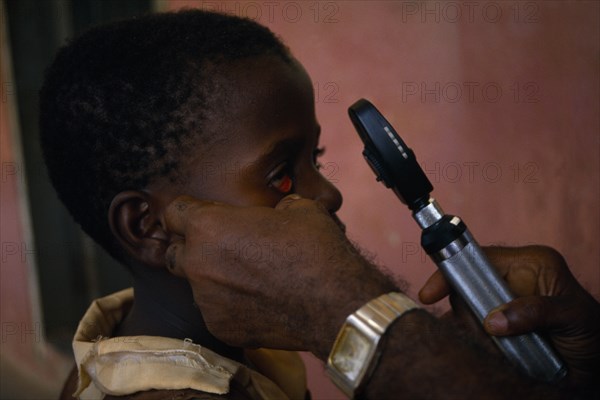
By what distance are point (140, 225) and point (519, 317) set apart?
614 millimetres

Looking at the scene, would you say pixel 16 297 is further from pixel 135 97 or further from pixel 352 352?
pixel 352 352

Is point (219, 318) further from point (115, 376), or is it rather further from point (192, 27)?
point (192, 27)

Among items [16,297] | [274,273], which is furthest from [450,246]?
[16,297]

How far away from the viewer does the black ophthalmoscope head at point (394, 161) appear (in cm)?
87

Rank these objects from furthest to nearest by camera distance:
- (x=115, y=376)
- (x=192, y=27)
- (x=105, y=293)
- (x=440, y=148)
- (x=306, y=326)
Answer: (x=105, y=293)
(x=440, y=148)
(x=192, y=27)
(x=115, y=376)
(x=306, y=326)

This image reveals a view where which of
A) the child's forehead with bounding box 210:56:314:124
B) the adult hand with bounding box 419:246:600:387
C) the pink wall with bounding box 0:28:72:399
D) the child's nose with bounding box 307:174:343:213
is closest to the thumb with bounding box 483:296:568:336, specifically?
the adult hand with bounding box 419:246:600:387

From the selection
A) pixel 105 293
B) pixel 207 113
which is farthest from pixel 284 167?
pixel 105 293

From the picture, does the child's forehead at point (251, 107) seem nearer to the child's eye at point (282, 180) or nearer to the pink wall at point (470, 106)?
the child's eye at point (282, 180)

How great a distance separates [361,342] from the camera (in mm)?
737

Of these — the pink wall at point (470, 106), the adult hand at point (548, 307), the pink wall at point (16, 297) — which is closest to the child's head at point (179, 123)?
the adult hand at point (548, 307)

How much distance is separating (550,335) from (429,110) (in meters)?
0.94

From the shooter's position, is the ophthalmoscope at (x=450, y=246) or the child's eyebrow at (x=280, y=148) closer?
the ophthalmoscope at (x=450, y=246)

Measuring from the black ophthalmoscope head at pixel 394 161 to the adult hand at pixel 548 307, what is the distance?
0.19 meters

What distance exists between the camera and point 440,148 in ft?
5.88
